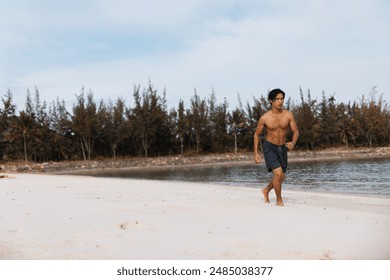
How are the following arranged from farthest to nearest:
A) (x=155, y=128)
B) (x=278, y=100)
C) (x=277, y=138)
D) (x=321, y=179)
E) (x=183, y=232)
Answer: (x=155, y=128) → (x=321, y=179) → (x=277, y=138) → (x=278, y=100) → (x=183, y=232)

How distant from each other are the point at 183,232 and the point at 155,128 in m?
39.4

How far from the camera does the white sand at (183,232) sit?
3297 mm

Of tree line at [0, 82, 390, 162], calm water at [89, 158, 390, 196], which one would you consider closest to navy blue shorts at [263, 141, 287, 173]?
calm water at [89, 158, 390, 196]

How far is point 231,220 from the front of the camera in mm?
4707

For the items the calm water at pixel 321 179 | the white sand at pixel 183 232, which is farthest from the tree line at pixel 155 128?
the white sand at pixel 183 232

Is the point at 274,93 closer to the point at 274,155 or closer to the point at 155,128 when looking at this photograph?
the point at 274,155

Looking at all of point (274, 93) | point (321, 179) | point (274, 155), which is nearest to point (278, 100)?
point (274, 93)

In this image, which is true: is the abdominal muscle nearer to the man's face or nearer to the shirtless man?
the shirtless man

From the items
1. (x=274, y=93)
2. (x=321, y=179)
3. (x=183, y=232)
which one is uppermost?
(x=274, y=93)

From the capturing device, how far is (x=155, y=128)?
4312cm

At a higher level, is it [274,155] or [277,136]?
[277,136]

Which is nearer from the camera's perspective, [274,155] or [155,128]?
[274,155]

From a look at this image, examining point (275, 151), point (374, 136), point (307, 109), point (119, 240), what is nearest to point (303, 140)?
point (307, 109)
